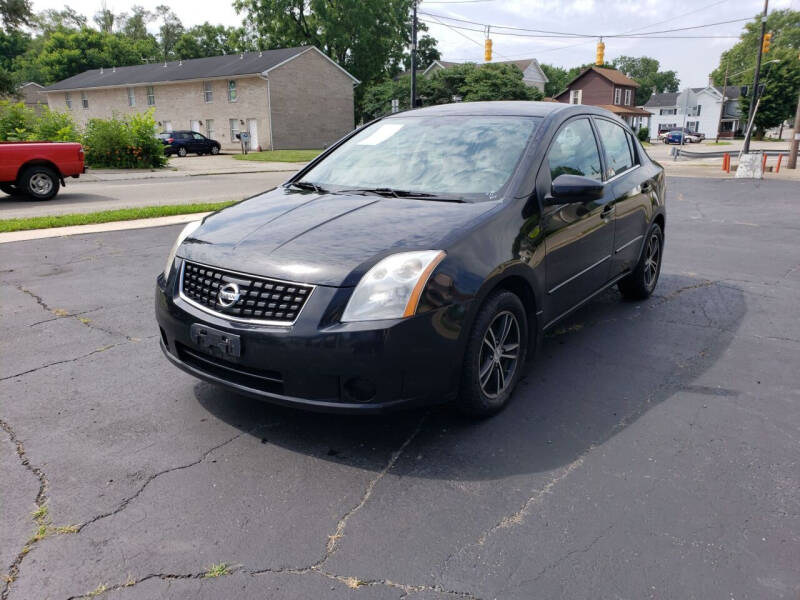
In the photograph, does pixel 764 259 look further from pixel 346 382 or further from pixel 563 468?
pixel 346 382

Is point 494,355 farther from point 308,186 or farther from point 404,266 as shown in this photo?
point 308,186

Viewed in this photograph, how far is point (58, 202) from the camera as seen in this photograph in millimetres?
13828

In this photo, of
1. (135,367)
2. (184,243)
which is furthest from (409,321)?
(135,367)

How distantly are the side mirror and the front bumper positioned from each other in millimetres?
1236

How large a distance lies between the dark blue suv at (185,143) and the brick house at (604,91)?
4887cm

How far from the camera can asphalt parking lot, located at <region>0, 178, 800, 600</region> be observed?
2379mm

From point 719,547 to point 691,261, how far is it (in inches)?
235

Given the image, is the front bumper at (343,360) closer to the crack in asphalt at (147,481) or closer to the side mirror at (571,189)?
the crack in asphalt at (147,481)

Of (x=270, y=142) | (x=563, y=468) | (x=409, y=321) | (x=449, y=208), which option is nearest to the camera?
(x=409, y=321)

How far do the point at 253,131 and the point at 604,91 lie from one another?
158 feet

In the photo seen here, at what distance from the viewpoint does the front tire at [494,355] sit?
326cm

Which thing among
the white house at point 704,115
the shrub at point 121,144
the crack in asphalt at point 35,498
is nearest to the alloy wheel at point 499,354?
the crack in asphalt at point 35,498

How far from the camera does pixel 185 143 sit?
1485 inches

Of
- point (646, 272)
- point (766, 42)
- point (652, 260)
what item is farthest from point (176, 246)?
point (766, 42)
